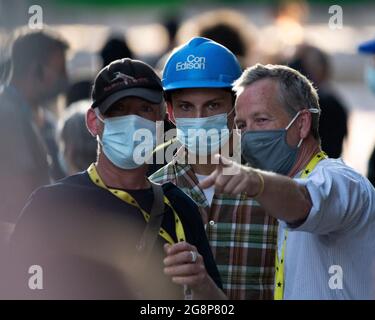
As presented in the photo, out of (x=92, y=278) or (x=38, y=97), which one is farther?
(x=38, y=97)

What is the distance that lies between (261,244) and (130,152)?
2.88 ft

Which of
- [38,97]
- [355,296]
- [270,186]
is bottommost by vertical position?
[355,296]

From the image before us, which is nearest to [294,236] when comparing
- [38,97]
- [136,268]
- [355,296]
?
[355,296]

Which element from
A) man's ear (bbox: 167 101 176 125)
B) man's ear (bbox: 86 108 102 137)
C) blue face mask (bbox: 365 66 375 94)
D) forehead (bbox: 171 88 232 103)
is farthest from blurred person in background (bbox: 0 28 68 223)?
blue face mask (bbox: 365 66 375 94)

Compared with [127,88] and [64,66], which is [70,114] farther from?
[127,88]

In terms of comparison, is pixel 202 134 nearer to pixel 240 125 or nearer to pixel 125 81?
pixel 240 125

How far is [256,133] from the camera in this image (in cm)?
518

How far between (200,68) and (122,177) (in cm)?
111

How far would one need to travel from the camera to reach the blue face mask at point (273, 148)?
17.0 feet

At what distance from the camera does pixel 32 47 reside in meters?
8.52

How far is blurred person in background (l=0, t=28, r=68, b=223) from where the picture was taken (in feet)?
22.4

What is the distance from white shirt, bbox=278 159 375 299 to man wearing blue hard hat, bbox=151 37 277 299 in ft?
1.62

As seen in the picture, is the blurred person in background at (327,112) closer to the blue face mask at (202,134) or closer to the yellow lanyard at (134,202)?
the blue face mask at (202,134)
